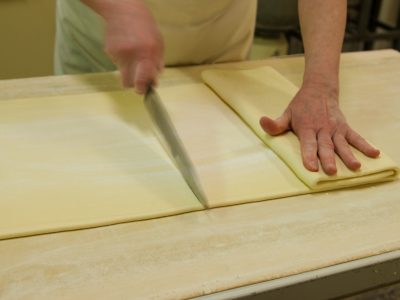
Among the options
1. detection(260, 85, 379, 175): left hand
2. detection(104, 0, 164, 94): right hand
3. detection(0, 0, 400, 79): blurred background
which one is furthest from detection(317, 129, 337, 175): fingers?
detection(0, 0, 400, 79): blurred background

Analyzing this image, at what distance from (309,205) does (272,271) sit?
134 mm

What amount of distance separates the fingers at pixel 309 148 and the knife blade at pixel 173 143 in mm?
153

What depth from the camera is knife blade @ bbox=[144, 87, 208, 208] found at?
59cm

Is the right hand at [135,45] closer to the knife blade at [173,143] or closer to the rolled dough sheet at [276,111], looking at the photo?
the knife blade at [173,143]

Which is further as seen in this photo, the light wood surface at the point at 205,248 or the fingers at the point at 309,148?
the fingers at the point at 309,148

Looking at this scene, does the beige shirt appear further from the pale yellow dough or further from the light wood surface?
the light wood surface

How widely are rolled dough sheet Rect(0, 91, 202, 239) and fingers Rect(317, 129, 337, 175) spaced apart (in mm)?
185

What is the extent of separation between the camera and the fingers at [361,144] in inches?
26.3

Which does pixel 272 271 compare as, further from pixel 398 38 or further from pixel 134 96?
pixel 398 38

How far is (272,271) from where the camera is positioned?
19.5 inches

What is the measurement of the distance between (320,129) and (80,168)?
345 millimetres

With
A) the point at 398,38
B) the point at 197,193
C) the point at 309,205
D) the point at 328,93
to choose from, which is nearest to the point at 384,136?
the point at 328,93

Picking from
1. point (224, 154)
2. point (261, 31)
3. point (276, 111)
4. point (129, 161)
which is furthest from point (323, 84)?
point (261, 31)

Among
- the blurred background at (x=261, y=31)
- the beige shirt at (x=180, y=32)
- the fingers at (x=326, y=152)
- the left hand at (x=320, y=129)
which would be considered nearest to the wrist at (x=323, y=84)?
the left hand at (x=320, y=129)
